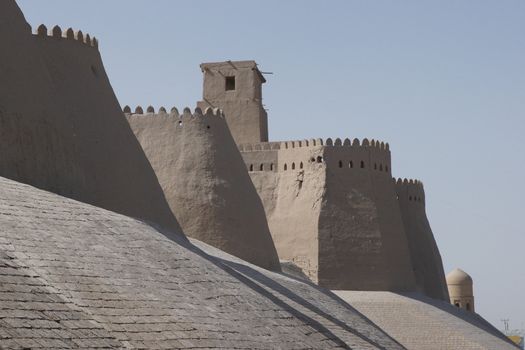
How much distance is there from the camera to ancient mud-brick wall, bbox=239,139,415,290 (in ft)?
89.1

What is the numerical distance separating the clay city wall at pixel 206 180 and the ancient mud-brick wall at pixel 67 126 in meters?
4.21

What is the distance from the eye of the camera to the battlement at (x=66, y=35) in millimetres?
17016

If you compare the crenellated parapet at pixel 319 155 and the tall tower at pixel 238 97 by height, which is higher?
the tall tower at pixel 238 97

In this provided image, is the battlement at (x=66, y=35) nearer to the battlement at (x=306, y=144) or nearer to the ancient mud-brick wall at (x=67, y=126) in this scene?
the ancient mud-brick wall at (x=67, y=126)

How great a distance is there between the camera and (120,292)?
9.96 m

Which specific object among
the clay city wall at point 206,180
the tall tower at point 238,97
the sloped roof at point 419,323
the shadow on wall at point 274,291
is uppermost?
the tall tower at point 238,97

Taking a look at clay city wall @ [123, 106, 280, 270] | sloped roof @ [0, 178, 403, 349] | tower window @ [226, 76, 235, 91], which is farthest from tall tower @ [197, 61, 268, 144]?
sloped roof @ [0, 178, 403, 349]

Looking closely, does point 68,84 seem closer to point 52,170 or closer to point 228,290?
point 52,170

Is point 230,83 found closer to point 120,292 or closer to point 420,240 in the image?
point 420,240

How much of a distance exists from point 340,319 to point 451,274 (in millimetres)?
20802

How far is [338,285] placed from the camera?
88.1 feet

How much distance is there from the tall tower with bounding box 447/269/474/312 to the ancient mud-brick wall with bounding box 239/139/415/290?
247 inches

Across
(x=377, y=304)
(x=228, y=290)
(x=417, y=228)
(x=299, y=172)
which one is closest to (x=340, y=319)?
(x=228, y=290)

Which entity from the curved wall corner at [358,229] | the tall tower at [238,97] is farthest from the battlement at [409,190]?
the tall tower at [238,97]
